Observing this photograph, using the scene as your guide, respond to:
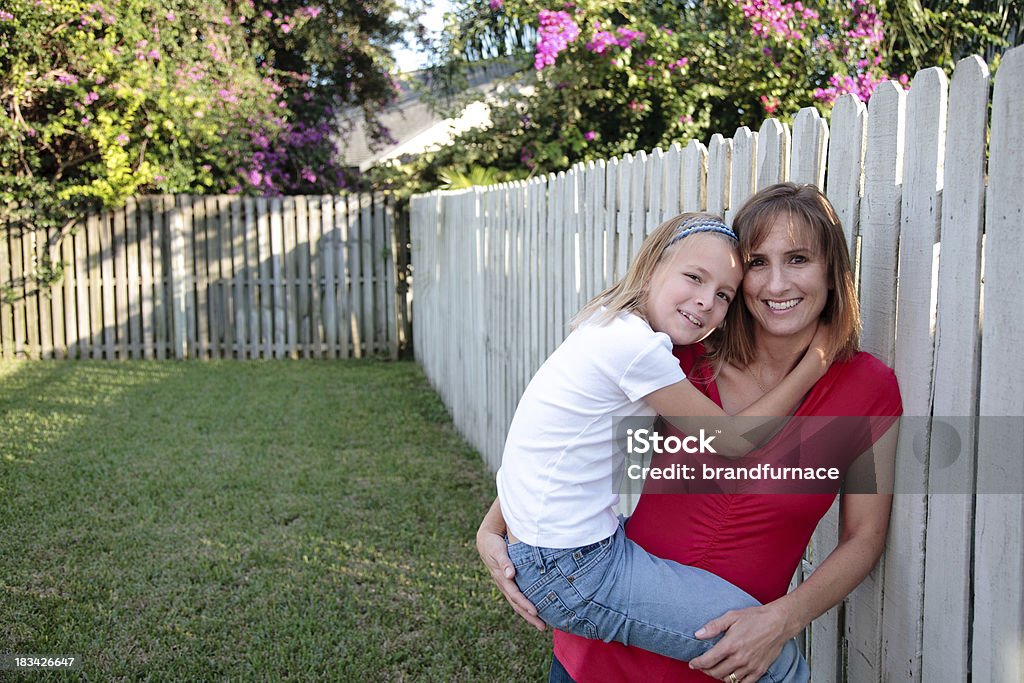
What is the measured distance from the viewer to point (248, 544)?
5.11m

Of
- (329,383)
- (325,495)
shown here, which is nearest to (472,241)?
(325,495)

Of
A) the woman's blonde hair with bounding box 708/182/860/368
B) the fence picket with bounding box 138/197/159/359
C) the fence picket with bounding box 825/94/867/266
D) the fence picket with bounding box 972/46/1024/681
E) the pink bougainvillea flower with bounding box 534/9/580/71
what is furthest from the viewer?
the fence picket with bounding box 138/197/159/359

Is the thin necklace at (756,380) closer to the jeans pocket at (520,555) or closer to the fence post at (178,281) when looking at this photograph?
the jeans pocket at (520,555)

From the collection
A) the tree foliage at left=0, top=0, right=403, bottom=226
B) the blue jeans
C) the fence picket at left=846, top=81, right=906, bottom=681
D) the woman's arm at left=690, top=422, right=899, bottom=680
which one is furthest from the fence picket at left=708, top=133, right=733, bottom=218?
the tree foliage at left=0, top=0, right=403, bottom=226

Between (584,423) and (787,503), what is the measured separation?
478 millimetres

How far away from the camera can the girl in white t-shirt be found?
2.05 m

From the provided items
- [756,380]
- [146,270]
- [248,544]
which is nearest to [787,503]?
[756,380]

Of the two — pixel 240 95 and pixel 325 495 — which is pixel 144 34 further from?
pixel 325 495

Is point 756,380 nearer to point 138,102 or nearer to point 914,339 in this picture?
point 914,339

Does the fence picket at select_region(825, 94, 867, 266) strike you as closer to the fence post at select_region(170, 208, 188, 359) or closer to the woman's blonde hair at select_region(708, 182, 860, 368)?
the woman's blonde hair at select_region(708, 182, 860, 368)

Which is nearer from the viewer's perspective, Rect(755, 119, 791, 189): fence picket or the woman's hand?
the woman's hand

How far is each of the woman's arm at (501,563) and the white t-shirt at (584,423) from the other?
0.09 meters

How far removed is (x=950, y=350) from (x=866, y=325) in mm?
363

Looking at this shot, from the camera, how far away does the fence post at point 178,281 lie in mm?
11828
